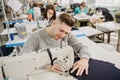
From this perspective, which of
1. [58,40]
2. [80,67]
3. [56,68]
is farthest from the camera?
[58,40]

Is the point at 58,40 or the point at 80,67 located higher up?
the point at 58,40

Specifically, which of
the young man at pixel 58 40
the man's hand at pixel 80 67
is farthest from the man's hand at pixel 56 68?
the man's hand at pixel 80 67

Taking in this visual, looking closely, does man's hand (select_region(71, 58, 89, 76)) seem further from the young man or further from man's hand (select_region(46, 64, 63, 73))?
man's hand (select_region(46, 64, 63, 73))

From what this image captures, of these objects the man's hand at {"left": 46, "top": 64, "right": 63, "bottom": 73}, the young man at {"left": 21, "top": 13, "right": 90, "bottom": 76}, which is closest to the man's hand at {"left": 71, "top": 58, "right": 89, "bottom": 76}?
the young man at {"left": 21, "top": 13, "right": 90, "bottom": 76}

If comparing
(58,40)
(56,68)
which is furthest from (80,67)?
(58,40)

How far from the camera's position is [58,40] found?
150 centimetres

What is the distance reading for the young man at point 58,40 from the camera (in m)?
1.21

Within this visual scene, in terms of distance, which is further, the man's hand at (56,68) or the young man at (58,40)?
the young man at (58,40)

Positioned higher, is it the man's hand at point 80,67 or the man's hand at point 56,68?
the man's hand at point 56,68

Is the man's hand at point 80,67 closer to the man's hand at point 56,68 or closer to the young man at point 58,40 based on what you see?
the young man at point 58,40

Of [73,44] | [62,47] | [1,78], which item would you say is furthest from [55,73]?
[73,44]

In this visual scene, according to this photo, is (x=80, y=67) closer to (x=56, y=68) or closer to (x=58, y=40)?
(x=56, y=68)

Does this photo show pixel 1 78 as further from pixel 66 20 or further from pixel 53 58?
pixel 66 20

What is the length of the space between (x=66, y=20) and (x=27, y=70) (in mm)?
483
